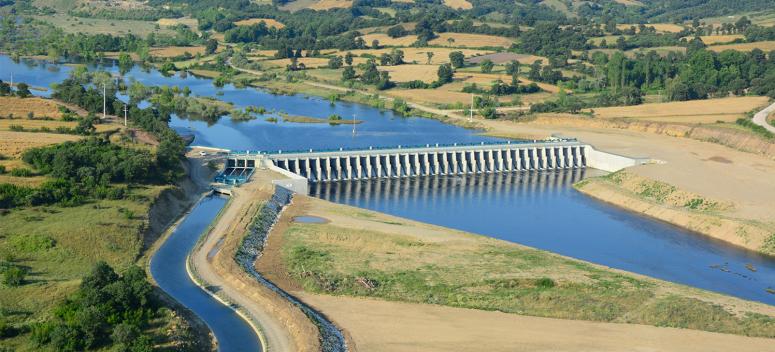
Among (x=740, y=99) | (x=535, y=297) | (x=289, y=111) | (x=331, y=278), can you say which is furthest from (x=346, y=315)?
(x=740, y=99)

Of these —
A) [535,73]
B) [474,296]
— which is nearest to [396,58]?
[535,73]

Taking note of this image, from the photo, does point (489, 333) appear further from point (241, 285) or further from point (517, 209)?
point (517, 209)

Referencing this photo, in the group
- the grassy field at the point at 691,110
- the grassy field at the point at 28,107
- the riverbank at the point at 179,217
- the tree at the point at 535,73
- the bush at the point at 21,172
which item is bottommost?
the riverbank at the point at 179,217

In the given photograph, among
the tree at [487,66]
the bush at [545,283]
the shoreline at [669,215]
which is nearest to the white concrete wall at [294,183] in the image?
the shoreline at [669,215]

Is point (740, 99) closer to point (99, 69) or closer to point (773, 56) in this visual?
point (773, 56)

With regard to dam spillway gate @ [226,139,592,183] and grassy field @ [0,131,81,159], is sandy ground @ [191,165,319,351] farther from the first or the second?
dam spillway gate @ [226,139,592,183]

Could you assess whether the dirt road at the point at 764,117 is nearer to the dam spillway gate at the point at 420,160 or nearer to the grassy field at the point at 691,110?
the grassy field at the point at 691,110
